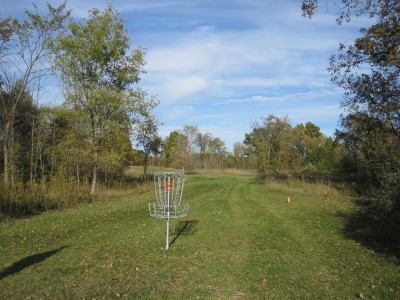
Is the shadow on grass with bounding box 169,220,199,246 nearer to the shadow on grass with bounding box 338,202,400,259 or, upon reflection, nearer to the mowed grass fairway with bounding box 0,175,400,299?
the mowed grass fairway with bounding box 0,175,400,299

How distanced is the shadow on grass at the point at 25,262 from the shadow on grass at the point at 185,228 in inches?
127

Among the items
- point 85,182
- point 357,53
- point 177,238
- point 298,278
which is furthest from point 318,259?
point 85,182

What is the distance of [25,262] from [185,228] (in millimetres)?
5077

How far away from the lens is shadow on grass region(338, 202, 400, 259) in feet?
30.0

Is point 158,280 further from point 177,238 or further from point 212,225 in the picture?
point 212,225

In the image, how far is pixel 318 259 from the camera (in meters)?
7.87

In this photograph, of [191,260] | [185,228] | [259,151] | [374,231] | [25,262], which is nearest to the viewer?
[25,262]

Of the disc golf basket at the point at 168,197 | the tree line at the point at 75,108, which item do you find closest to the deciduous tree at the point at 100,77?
the tree line at the point at 75,108

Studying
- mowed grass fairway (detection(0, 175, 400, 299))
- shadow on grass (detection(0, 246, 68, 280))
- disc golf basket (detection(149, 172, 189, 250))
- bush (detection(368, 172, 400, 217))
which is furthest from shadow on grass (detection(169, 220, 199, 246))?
bush (detection(368, 172, 400, 217))

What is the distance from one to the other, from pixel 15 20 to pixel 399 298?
2018 centimetres

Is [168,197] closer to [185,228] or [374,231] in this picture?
[185,228]

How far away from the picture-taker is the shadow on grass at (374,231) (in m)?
9.15

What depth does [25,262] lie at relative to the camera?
7.32 metres

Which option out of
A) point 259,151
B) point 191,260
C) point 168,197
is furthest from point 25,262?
point 259,151
